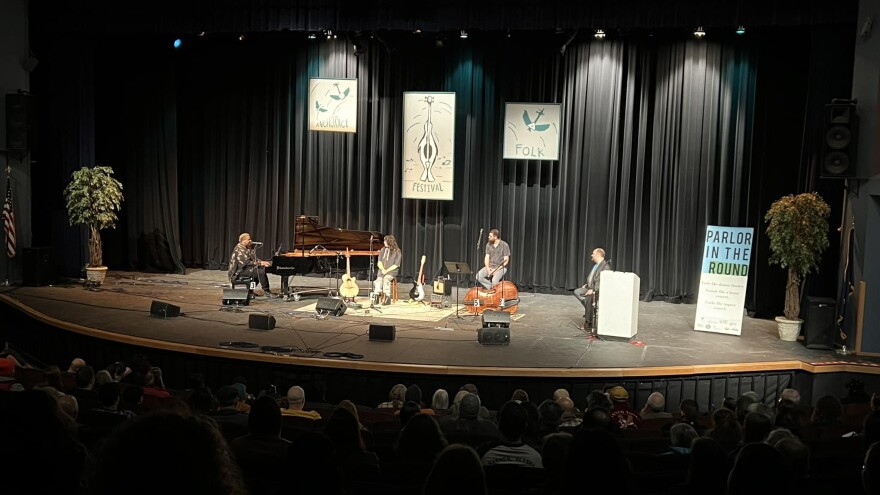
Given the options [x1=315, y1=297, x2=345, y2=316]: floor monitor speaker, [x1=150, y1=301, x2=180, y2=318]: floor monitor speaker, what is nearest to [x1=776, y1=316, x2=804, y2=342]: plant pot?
[x1=315, y1=297, x2=345, y2=316]: floor monitor speaker

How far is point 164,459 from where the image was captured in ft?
4.43

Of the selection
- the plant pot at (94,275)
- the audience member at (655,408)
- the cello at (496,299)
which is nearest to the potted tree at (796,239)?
the cello at (496,299)

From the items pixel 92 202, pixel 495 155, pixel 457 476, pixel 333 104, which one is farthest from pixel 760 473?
pixel 92 202

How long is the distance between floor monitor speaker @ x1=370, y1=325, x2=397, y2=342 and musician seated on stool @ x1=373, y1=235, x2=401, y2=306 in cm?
250

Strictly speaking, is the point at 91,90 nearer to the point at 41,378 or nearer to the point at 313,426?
the point at 41,378

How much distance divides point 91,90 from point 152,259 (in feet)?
10.7

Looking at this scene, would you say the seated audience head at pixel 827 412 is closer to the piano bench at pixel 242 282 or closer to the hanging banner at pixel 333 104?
the piano bench at pixel 242 282

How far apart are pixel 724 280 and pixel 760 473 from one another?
331 inches

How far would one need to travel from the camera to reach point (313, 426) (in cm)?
537

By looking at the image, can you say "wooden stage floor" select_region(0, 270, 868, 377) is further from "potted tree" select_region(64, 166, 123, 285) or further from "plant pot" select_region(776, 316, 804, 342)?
"potted tree" select_region(64, 166, 123, 285)

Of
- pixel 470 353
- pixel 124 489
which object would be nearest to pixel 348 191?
pixel 470 353

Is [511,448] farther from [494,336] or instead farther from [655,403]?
[494,336]

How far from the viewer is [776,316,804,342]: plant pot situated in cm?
1060

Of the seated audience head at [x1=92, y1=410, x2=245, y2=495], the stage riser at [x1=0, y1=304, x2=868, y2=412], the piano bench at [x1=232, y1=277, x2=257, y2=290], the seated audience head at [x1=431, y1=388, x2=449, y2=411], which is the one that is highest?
the seated audience head at [x1=92, y1=410, x2=245, y2=495]
